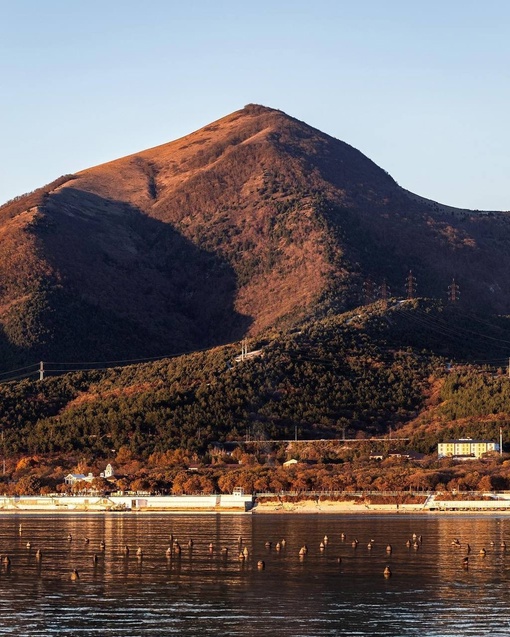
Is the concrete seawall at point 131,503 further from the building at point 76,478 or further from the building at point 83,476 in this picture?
the building at point 83,476

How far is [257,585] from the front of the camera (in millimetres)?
80062

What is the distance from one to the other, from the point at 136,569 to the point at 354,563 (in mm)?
14775

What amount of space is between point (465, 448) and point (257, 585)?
11927 cm

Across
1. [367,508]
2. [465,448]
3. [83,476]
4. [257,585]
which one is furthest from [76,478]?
[257,585]

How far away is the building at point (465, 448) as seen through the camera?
19375cm

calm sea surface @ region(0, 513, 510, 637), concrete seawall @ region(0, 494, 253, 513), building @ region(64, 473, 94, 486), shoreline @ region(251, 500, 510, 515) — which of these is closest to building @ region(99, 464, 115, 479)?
building @ region(64, 473, 94, 486)

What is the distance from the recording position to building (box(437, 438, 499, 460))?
194 metres

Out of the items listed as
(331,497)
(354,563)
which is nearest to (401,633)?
(354,563)

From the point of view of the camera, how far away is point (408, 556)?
3841 inches

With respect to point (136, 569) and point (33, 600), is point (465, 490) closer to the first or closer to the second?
point (136, 569)

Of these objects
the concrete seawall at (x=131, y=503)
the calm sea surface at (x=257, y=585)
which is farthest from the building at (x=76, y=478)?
the calm sea surface at (x=257, y=585)

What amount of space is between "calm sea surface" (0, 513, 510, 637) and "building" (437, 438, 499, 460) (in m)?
66.2

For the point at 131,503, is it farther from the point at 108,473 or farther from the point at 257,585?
the point at 257,585

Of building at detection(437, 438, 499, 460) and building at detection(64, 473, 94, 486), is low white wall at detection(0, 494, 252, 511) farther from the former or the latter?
building at detection(437, 438, 499, 460)
